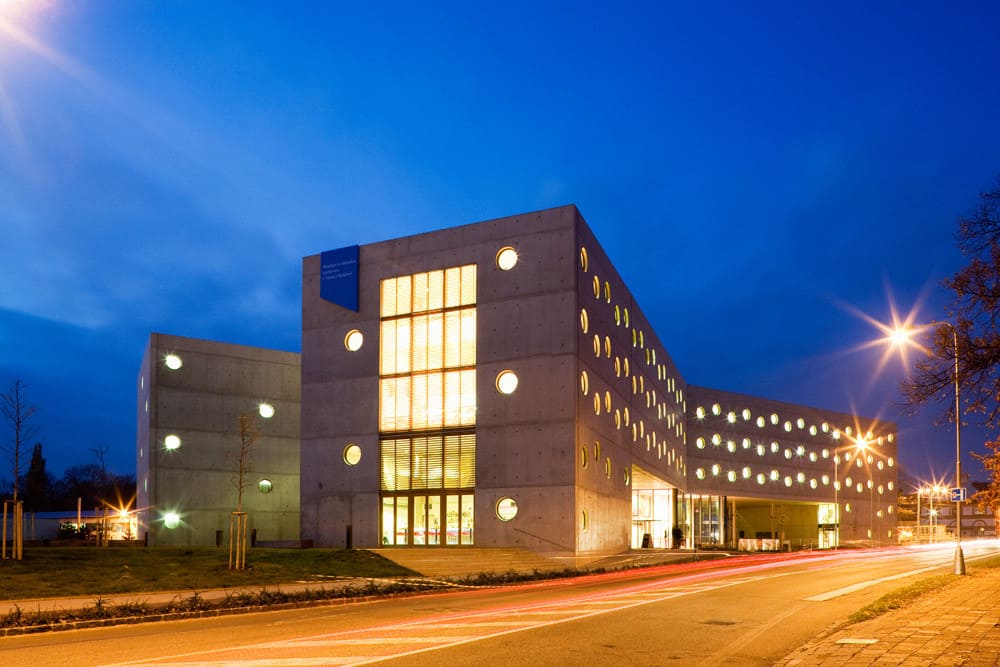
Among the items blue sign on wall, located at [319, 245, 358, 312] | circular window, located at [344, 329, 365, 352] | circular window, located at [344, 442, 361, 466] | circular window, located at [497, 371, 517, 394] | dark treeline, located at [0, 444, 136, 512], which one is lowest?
dark treeline, located at [0, 444, 136, 512]

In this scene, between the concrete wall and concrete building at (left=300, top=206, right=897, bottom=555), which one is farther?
concrete building at (left=300, top=206, right=897, bottom=555)

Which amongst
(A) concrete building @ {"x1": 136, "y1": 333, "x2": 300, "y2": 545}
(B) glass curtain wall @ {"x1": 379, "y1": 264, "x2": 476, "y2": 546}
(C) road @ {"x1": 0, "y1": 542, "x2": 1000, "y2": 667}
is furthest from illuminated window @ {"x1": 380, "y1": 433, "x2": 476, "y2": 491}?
(C) road @ {"x1": 0, "y1": 542, "x2": 1000, "y2": 667}

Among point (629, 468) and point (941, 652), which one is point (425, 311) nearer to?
point (629, 468)

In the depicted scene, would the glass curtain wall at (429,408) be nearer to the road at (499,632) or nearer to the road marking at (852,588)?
the road at (499,632)

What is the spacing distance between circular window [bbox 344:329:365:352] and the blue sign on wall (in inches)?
47.8

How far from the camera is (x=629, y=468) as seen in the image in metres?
50.2

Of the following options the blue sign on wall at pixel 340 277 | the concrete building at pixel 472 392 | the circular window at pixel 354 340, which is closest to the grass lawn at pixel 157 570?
the concrete building at pixel 472 392

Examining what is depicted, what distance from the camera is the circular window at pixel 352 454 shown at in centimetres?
4450

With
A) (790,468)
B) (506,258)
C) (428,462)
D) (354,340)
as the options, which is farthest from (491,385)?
(790,468)

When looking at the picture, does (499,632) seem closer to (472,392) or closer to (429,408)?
(472,392)

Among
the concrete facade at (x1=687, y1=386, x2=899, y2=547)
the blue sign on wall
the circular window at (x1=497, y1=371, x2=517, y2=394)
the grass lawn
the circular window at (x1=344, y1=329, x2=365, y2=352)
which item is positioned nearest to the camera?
the grass lawn

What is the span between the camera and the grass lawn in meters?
21.9

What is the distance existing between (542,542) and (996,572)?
58.6ft

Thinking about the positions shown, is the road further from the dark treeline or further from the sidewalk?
the dark treeline
